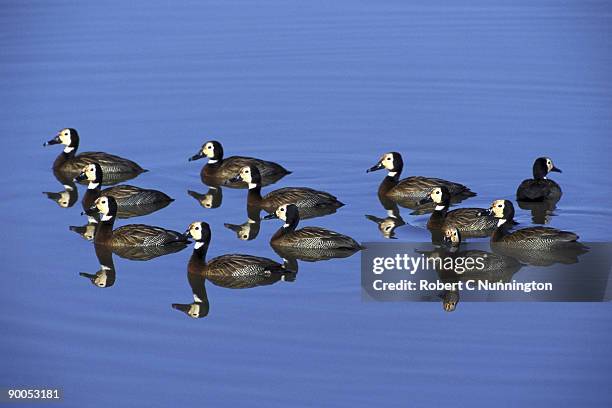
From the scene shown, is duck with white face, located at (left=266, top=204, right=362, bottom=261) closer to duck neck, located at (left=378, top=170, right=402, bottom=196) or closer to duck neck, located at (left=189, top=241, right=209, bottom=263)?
duck neck, located at (left=189, top=241, right=209, bottom=263)

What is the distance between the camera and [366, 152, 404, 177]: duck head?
24.8 m

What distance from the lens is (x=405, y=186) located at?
24266 millimetres

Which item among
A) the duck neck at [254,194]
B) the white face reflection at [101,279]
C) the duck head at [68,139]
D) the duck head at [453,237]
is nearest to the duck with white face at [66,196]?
the duck head at [68,139]

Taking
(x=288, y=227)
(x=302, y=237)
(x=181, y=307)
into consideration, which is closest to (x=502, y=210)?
(x=302, y=237)

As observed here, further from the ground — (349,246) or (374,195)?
(374,195)

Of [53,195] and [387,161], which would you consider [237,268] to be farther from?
[53,195]

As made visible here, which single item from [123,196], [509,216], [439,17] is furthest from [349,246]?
[439,17]

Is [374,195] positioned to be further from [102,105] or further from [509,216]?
[102,105]

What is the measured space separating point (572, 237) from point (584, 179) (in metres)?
3.73

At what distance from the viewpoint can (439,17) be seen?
36406mm

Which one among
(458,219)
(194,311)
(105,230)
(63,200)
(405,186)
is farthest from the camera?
(63,200)

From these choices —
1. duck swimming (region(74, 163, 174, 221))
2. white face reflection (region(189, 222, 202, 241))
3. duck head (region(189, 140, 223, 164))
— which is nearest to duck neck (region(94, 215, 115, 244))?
duck swimming (region(74, 163, 174, 221))

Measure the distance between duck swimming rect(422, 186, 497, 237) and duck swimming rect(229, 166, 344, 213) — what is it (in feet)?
5.56

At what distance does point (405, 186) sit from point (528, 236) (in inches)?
128
